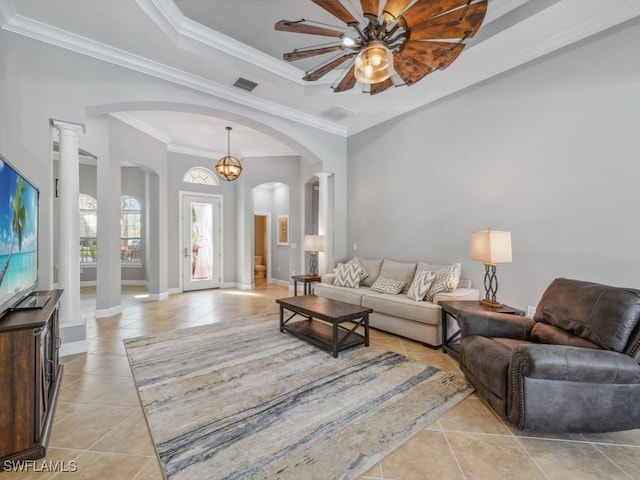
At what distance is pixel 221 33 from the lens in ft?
10.6

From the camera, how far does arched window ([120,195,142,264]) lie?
835 centimetres

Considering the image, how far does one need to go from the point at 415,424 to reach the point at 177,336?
309 centimetres

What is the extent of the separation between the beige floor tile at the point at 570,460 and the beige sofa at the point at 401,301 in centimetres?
155

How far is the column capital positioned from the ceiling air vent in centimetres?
Result: 184

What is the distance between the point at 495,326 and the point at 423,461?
1.39 metres

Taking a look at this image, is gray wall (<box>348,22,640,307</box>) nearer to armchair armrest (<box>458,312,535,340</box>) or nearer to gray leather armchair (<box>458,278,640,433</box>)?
armchair armrest (<box>458,312,535,340</box>)

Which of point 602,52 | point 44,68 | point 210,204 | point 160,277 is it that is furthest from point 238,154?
point 602,52

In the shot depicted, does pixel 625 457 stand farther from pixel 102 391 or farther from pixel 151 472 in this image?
pixel 102 391

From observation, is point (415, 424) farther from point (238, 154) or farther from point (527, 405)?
point (238, 154)

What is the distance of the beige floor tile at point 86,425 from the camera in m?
1.87

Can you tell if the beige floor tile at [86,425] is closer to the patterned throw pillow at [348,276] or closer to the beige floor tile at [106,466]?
the beige floor tile at [106,466]

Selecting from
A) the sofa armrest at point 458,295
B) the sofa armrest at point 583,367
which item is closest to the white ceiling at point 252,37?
the sofa armrest at point 458,295

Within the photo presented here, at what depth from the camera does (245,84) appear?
3.88 meters

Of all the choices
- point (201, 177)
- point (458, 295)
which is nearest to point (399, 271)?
point (458, 295)
